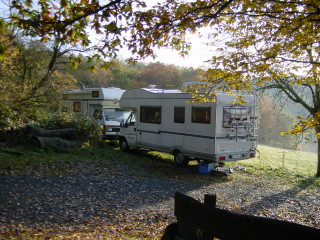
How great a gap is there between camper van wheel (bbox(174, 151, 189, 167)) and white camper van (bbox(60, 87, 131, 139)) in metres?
5.26

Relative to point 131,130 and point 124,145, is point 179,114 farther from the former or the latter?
point 124,145

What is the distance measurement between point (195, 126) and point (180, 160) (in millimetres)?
1637

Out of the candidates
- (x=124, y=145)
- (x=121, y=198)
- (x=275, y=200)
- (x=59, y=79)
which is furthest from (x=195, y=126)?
(x=59, y=79)

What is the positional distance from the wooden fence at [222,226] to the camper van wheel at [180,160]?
9.31 meters

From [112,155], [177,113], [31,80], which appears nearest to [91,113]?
[31,80]

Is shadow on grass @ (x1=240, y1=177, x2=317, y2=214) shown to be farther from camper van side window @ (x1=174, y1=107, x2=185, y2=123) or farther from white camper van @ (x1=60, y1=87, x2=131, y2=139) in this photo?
white camper van @ (x1=60, y1=87, x2=131, y2=139)

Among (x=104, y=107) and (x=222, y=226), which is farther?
(x=104, y=107)

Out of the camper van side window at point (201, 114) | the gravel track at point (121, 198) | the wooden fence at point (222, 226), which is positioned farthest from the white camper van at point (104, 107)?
the wooden fence at point (222, 226)

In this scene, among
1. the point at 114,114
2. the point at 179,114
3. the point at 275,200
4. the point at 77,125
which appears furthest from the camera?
the point at 114,114

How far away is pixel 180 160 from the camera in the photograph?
12.4 metres

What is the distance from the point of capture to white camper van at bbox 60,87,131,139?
1675 cm

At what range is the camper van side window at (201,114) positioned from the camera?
36.8ft

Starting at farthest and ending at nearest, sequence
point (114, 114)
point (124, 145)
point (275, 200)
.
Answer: point (114, 114) → point (124, 145) → point (275, 200)

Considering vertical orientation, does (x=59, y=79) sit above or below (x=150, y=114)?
above
